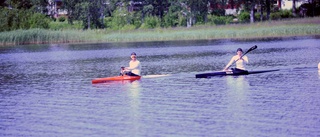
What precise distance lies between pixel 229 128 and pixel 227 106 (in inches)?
145

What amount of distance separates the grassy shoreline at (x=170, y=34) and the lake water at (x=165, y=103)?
26181mm

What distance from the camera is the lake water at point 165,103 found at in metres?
18.1

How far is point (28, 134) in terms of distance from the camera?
18297mm

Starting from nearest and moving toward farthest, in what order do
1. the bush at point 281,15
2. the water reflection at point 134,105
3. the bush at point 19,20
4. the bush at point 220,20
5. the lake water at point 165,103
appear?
the lake water at point 165,103
the water reflection at point 134,105
the bush at point 19,20
the bush at point 220,20
the bush at point 281,15

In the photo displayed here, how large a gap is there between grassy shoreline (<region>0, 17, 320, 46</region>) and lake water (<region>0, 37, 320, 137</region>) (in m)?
26.2

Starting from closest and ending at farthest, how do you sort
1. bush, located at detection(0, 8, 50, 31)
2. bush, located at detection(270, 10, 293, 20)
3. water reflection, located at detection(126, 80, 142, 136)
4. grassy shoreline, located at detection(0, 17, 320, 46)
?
1. water reflection, located at detection(126, 80, 142, 136)
2. grassy shoreline, located at detection(0, 17, 320, 46)
3. bush, located at detection(0, 8, 50, 31)
4. bush, located at detection(270, 10, 293, 20)

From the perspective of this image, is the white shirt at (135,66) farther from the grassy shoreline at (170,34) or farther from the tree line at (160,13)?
the tree line at (160,13)

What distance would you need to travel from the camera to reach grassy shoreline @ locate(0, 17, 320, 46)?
66000mm

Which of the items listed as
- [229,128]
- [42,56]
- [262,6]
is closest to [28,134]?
[229,128]

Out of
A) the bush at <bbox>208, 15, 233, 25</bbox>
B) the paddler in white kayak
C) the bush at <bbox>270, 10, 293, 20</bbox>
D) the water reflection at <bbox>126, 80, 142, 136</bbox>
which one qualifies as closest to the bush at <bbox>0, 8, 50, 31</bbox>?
the bush at <bbox>208, 15, 233, 25</bbox>

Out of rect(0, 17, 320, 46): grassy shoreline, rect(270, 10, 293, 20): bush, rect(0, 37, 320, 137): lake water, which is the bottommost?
rect(0, 37, 320, 137): lake water

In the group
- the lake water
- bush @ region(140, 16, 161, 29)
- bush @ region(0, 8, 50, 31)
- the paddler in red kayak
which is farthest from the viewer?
bush @ region(140, 16, 161, 29)

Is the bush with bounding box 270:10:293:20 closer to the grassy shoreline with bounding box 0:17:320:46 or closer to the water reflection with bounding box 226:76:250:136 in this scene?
the grassy shoreline with bounding box 0:17:320:46

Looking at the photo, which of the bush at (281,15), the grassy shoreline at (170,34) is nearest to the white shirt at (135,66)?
the grassy shoreline at (170,34)
